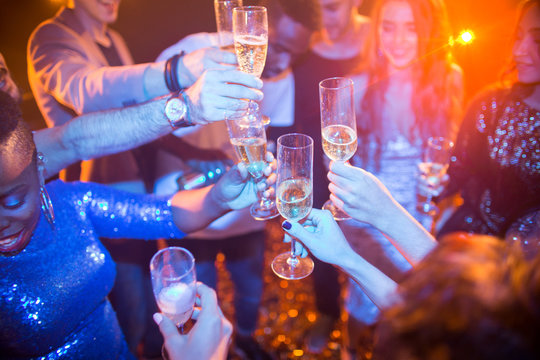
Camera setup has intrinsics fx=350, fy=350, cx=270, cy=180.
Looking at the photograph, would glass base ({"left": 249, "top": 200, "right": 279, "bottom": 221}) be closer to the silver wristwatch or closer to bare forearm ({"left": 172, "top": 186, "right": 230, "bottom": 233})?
bare forearm ({"left": 172, "top": 186, "right": 230, "bottom": 233})

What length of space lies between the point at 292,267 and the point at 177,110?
1.02 meters

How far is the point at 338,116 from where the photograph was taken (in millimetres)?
1653

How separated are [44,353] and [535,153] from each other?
2674mm

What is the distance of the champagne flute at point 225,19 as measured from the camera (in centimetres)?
192

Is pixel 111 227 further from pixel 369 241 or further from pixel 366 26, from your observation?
pixel 366 26

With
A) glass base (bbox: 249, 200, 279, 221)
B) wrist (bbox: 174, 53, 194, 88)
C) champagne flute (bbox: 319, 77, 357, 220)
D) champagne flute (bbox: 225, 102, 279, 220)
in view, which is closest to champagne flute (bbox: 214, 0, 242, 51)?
wrist (bbox: 174, 53, 194, 88)

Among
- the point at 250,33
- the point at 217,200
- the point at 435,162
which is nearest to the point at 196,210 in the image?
the point at 217,200

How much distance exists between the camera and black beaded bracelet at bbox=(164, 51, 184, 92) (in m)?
2.08

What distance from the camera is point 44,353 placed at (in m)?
1.49

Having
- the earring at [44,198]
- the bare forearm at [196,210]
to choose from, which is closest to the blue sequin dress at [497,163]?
the bare forearm at [196,210]

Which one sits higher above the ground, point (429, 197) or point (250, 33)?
point (250, 33)

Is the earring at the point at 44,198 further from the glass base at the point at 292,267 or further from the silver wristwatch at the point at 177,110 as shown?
the glass base at the point at 292,267

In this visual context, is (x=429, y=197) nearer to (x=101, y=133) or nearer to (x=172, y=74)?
(x=172, y=74)

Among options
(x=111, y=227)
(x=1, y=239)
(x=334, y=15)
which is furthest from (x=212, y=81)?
(x=334, y=15)
